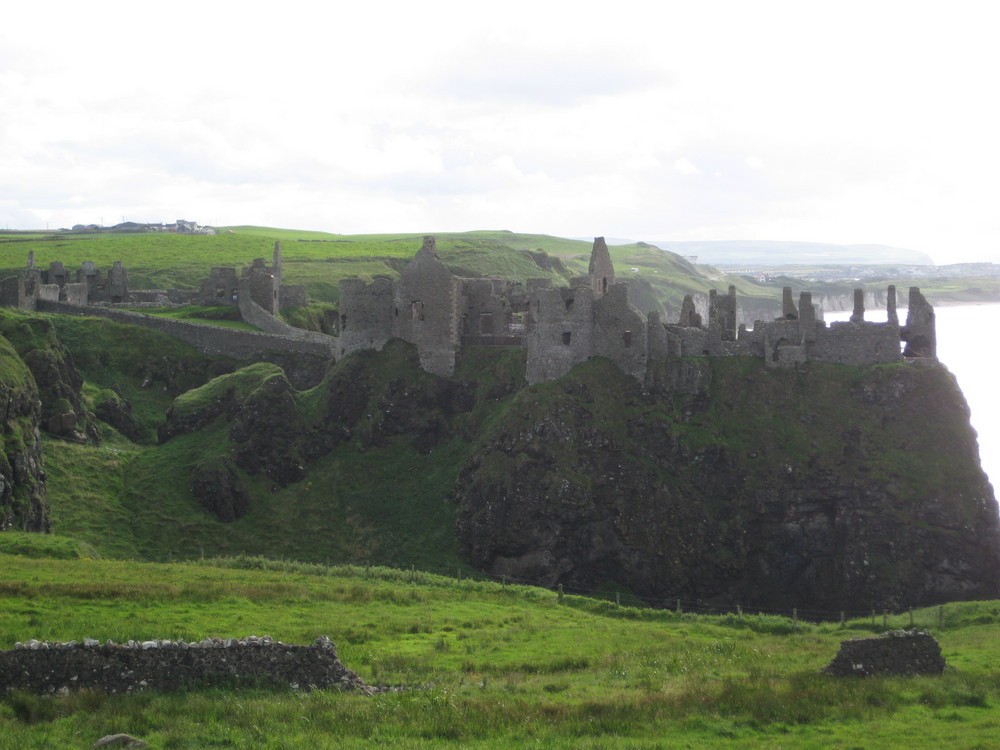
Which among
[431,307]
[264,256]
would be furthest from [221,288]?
[264,256]

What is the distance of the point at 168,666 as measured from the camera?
2695cm

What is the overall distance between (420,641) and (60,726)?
13588 mm

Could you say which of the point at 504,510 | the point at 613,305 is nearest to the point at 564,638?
the point at 504,510

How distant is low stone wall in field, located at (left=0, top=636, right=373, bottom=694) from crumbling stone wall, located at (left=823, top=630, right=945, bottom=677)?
37.8 feet

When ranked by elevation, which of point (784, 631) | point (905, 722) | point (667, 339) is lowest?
point (784, 631)

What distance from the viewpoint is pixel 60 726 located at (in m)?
24.2

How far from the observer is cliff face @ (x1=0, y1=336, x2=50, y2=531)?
55438 millimetres

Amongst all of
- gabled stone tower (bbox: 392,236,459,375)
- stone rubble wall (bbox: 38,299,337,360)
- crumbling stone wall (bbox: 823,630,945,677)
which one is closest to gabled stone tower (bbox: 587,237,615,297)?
gabled stone tower (bbox: 392,236,459,375)

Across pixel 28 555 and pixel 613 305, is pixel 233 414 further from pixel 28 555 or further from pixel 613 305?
pixel 28 555

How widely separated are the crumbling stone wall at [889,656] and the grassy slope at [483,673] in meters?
0.86

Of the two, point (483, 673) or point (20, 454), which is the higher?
point (20, 454)

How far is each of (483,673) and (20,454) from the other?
110ft

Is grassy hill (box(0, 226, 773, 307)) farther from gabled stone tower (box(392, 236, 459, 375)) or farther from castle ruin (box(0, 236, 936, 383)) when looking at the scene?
gabled stone tower (box(392, 236, 459, 375))

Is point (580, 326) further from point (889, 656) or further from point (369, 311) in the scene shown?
point (889, 656)
